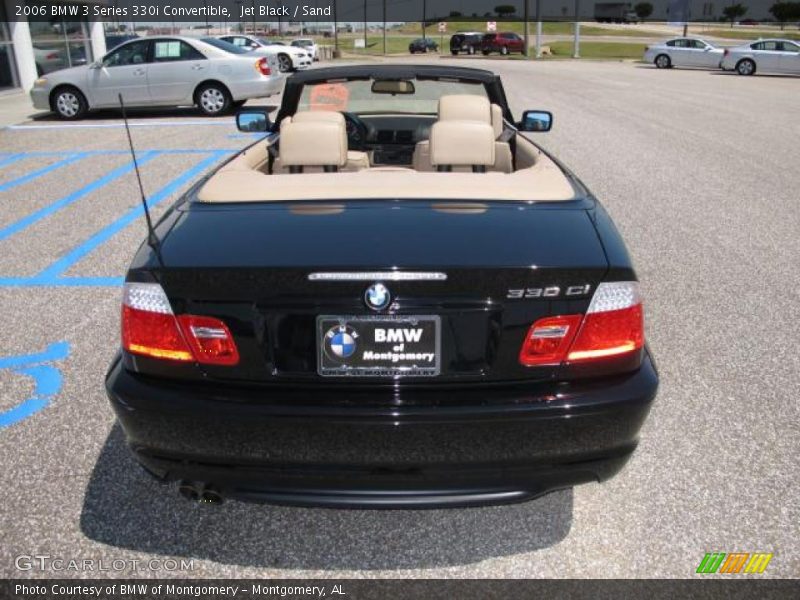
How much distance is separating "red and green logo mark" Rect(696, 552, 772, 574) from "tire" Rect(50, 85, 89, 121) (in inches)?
578

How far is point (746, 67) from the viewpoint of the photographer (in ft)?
92.5

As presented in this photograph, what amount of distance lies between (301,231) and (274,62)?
1385cm

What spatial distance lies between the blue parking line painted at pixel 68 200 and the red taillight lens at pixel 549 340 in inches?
229

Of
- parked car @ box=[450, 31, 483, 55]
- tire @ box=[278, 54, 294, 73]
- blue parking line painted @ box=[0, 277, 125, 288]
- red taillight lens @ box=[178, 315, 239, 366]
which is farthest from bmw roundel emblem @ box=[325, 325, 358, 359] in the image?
parked car @ box=[450, 31, 483, 55]

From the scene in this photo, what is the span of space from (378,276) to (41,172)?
28.8 ft

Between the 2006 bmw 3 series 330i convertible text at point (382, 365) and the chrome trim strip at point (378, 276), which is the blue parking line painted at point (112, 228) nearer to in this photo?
the 2006 bmw 3 series 330i convertible text at point (382, 365)

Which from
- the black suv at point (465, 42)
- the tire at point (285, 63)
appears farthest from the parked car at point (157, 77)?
the black suv at point (465, 42)

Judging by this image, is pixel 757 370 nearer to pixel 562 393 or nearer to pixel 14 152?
pixel 562 393

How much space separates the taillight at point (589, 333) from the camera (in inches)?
81.4

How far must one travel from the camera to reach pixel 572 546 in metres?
2.48

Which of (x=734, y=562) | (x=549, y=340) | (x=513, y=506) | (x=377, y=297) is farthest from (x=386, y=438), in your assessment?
(x=734, y=562)

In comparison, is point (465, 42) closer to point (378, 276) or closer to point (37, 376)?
point (37, 376)

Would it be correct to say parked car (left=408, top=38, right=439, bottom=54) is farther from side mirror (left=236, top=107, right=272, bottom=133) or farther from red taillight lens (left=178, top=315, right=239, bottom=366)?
red taillight lens (left=178, top=315, right=239, bottom=366)

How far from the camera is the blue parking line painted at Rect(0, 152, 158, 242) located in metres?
6.61
